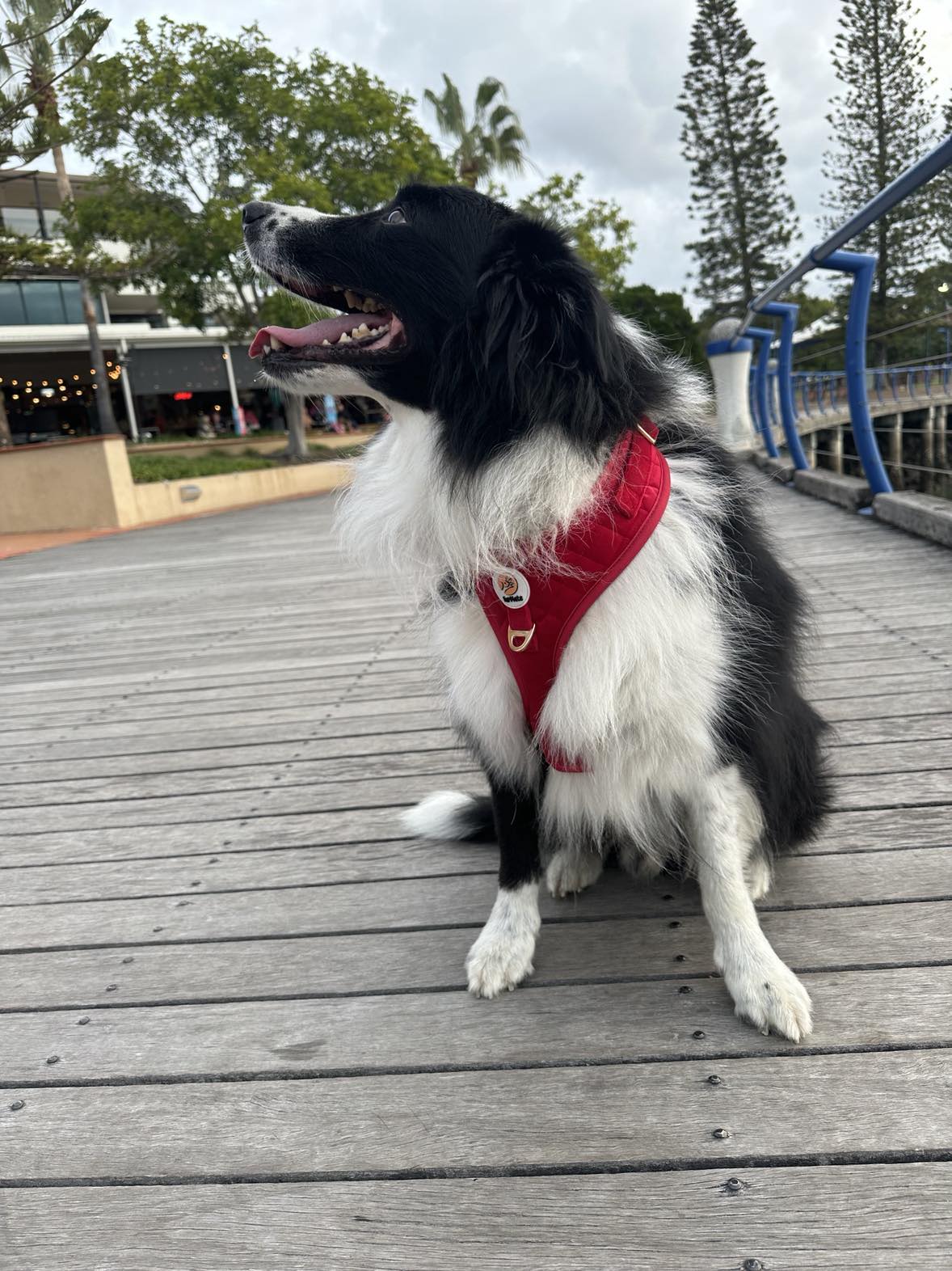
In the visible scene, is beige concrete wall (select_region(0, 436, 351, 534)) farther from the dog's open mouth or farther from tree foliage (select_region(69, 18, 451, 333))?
the dog's open mouth

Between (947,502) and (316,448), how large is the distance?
2110 centimetres

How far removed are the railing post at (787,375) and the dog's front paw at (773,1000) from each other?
22.5 ft

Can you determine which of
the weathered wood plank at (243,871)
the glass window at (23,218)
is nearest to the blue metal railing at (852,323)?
the weathered wood plank at (243,871)

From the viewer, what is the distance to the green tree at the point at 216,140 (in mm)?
19078

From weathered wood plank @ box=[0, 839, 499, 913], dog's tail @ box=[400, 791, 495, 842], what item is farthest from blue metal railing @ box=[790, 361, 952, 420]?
weathered wood plank @ box=[0, 839, 499, 913]

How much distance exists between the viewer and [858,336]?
5262mm

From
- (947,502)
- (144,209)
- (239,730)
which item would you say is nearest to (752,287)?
(144,209)

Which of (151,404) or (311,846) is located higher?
(151,404)

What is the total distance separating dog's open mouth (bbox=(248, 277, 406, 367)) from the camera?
1.77 m

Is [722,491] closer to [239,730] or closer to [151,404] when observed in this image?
[239,730]

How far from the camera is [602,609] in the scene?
159cm

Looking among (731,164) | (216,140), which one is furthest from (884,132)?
(216,140)

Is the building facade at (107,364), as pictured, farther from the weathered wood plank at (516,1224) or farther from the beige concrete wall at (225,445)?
the weathered wood plank at (516,1224)

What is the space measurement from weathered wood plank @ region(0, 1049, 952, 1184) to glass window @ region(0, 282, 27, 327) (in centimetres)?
3571
